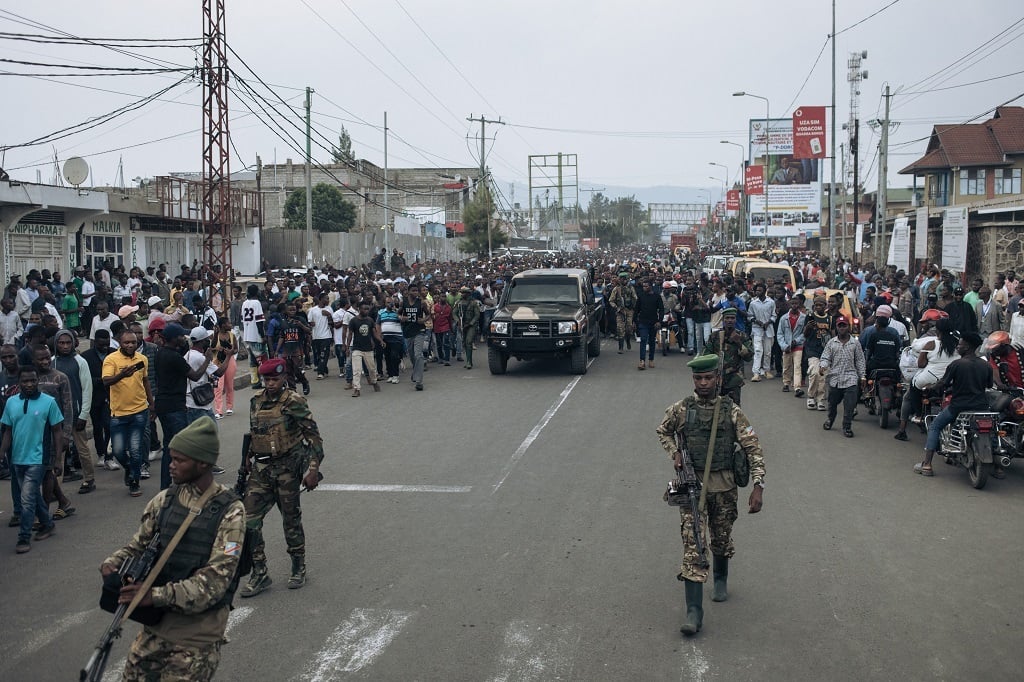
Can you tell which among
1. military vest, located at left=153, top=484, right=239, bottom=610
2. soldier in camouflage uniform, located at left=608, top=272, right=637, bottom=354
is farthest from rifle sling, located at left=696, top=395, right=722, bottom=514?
soldier in camouflage uniform, located at left=608, top=272, right=637, bottom=354

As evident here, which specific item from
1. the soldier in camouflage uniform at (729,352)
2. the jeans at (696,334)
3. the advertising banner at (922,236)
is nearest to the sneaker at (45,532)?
the soldier in camouflage uniform at (729,352)

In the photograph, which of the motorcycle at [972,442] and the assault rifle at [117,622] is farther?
the motorcycle at [972,442]

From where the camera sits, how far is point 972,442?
9.66 m

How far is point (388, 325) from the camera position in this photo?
17000 millimetres

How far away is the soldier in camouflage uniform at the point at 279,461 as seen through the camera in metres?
6.70

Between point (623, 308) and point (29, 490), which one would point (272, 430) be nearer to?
point (29, 490)

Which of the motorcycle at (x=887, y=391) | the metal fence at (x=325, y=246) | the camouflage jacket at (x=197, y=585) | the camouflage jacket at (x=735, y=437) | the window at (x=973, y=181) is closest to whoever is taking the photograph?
the camouflage jacket at (x=197, y=585)

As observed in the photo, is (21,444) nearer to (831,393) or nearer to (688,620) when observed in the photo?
(688,620)

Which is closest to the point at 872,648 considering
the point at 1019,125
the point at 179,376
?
the point at 179,376

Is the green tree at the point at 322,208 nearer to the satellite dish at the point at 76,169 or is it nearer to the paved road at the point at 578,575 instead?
the satellite dish at the point at 76,169

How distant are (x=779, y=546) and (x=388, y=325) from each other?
10.4 m

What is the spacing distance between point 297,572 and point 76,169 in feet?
79.3

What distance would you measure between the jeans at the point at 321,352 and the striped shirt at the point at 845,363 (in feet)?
31.5

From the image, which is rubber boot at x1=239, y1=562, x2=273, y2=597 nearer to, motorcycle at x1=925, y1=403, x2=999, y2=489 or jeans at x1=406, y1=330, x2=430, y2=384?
motorcycle at x1=925, y1=403, x2=999, y2=489
